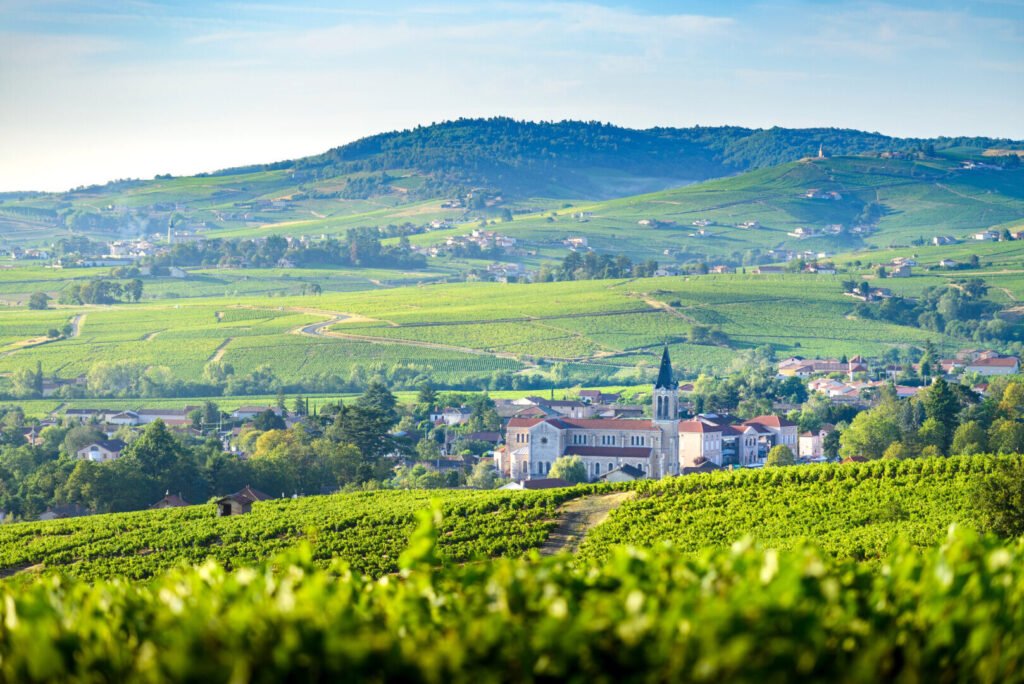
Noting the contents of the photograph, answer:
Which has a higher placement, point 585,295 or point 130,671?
point 130,671

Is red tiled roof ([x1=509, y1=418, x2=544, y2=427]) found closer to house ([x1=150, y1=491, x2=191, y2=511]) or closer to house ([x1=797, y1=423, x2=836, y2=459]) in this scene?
house ([x1=797, y1=423, x2=836, y2=459])

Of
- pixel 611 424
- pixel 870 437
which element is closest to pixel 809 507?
pixel 870 437

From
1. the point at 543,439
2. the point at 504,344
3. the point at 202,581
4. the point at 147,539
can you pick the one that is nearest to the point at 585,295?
the point at 504,344

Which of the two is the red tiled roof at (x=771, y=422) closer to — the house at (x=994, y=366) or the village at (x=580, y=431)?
the village at (x=580, y=431)

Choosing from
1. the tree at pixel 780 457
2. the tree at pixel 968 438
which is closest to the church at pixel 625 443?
the tree at pixel 780 457

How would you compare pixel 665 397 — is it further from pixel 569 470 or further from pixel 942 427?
pixel 942 427

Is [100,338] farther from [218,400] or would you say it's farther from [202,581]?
[202,581]

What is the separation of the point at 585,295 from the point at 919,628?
424 feet

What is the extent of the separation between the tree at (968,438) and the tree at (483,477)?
65.7ft

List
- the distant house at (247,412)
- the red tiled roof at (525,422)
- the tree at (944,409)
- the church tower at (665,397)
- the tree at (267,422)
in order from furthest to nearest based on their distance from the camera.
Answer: the distant house at (247,412) → the tree at (267,422) → the church tower at (665,397) → the red tiled roof at (525,422) → the tree at (944,409)

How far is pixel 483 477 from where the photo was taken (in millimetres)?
68438

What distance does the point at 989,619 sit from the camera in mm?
8844

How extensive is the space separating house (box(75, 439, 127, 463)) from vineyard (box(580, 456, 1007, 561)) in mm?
43121

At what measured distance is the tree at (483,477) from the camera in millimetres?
66625
